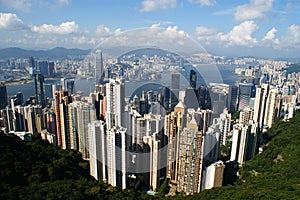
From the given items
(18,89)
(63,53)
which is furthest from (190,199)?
(18,89)

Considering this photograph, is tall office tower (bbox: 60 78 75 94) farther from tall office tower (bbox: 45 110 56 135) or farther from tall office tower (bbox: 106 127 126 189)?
tall office tower (bbox: 106 127 126 189)

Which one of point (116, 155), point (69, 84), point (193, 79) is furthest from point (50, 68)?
point (193, 79)

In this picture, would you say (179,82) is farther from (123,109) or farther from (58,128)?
(58,128)

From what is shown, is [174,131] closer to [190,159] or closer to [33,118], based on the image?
[190,159]

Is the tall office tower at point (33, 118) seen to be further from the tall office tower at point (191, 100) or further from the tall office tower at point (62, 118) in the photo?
the tall office tower at point (191, 100)

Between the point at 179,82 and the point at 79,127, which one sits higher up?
the point at 179,82

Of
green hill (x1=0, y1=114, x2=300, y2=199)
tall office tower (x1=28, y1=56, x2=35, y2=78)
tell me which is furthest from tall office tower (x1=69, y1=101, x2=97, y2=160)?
tall office tower (x1=28, y1=56, x2=35, y2=78)
